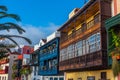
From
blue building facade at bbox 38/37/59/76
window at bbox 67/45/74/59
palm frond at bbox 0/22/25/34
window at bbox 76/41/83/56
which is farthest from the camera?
blue building facade at bbox 38/37/59/76

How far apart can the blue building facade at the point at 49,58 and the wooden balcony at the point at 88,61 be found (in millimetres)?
7012

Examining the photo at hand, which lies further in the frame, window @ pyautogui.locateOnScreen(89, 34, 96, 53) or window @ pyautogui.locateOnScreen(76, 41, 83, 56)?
window @ pyautogui.locateOnScreen(76, 41, 83, 56)

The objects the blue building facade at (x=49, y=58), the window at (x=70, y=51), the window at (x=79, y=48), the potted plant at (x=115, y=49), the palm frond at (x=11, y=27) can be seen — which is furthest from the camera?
the blue building facade at (x=49, y=58)

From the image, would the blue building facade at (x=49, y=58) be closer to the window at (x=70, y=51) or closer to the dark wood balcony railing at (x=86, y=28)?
the dark wood balcony railing at (x=86, y=28)

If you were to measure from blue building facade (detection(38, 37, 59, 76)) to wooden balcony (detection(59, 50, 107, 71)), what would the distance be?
23.0ft

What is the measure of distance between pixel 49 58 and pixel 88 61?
1978 cm

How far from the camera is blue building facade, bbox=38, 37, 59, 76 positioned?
3888 cm

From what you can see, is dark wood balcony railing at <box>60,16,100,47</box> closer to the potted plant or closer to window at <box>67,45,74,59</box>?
window at <box>67,45,74,59</box>

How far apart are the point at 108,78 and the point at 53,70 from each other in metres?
17.9

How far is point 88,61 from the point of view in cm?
2373

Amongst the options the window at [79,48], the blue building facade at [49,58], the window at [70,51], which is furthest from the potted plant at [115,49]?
the blue building facade at [49,58]

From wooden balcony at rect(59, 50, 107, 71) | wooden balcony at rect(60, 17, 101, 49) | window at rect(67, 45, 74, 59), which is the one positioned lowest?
wooden balcony at rect(59, 50, 107, 71)

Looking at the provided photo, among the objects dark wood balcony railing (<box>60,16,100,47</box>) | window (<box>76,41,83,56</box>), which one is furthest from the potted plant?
window (<box>76,41,83,56</box>)

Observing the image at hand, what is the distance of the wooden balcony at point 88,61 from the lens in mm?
21031
